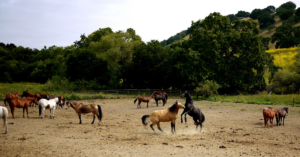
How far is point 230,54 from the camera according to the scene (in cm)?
3419

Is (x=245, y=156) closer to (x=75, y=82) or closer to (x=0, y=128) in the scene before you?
(x=0, y=128)

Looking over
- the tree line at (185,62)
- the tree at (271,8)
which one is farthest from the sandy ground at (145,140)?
the tree at (271,8)

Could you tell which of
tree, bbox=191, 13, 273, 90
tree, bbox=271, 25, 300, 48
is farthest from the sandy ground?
tree, bbox=271, 25, 300, 48

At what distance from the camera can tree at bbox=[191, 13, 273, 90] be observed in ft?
104

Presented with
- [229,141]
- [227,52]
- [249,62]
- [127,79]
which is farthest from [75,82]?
[229,141]

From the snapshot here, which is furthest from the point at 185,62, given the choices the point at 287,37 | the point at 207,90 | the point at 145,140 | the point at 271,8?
the point at 271,8

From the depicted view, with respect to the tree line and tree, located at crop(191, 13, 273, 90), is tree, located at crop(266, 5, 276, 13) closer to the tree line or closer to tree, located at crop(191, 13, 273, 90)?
the tree line

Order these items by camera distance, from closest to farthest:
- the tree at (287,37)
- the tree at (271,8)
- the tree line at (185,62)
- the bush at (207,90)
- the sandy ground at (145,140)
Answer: the sandy ground at (145,140)
the bush at (207,90)
the tree line at (185,62)
the tree at (287,37)
the tree at (271,8)

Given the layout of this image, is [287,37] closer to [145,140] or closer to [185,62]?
[185,62]

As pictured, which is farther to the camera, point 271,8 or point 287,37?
point 271,8

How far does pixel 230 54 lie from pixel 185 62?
23.4ft

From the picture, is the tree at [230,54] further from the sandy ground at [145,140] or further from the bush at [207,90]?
the sandy ground at [145,140]

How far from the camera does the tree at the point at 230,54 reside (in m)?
31.6

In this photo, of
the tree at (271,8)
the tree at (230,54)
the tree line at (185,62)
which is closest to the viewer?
the tree at (230,54)
